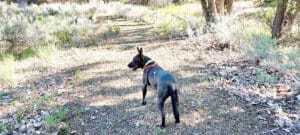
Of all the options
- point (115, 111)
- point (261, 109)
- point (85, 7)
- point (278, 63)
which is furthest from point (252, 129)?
point (85, 7)

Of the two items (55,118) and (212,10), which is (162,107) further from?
(212,10)

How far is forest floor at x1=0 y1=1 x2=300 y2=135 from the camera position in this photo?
5.43 meters

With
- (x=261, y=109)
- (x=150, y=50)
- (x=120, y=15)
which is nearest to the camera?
(x=261, y=109)

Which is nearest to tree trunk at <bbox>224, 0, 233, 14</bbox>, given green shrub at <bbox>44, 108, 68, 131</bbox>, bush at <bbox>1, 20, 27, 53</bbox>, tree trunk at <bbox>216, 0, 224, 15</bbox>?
tree trunk at <bbox>216, 0, 224, 15</bbox>

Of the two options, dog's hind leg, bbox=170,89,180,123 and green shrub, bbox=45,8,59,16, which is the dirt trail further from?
green shrub, bbox=45,8,59,16

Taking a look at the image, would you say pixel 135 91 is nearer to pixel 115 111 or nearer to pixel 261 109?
pixel 115 111

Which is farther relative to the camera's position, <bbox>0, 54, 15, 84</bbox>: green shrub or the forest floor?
<bbox>0, 54, 15, 84</bbox>: green shrub

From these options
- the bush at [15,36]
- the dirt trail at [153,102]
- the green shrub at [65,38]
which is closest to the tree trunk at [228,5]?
the dirt trail at [153,102]

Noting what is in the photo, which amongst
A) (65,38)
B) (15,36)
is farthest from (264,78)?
(15,36)

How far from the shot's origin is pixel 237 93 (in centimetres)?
633

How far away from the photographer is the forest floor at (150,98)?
543 centimetres

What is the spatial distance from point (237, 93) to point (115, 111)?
6.57 ft

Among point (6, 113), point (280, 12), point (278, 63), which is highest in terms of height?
point (280, 12)

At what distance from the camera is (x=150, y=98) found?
21.3 feet
